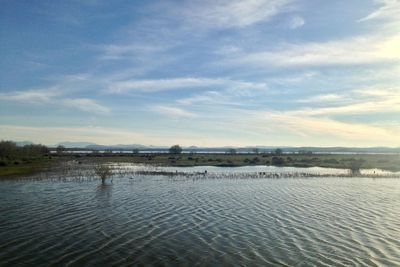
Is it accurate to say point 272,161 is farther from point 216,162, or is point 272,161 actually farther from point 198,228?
point 198,228

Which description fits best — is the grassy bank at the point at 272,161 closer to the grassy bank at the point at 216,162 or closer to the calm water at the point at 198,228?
the grassy bank at the point at 216,162

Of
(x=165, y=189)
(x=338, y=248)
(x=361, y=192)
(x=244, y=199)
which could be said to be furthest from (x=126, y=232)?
(x=361, y=192)

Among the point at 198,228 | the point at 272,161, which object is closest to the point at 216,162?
the point at 272,161

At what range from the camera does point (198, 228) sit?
20141 mm

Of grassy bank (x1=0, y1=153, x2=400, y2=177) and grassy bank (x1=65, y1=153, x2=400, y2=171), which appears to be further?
grassy bank (x1=65, y1=153, x2=400, y2=171)

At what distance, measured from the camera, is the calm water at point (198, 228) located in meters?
15.0

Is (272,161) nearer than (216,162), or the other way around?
(216,162)

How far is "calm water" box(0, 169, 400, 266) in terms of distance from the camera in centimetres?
1497

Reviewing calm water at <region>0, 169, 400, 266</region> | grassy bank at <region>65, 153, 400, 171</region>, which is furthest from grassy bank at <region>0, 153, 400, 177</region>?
calm water at <region>0, 169, 400, 266</region>

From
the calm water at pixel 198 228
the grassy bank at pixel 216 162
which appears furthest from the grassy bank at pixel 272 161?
the calm water at pixel 198 228

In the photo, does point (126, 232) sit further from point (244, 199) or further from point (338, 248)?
point (244, 199)

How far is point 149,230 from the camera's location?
19594mm

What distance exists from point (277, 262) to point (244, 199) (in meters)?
16.2

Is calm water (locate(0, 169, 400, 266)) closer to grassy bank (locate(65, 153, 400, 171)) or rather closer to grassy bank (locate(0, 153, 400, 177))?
grassy bank (locate(0, 153, 400, 177))
